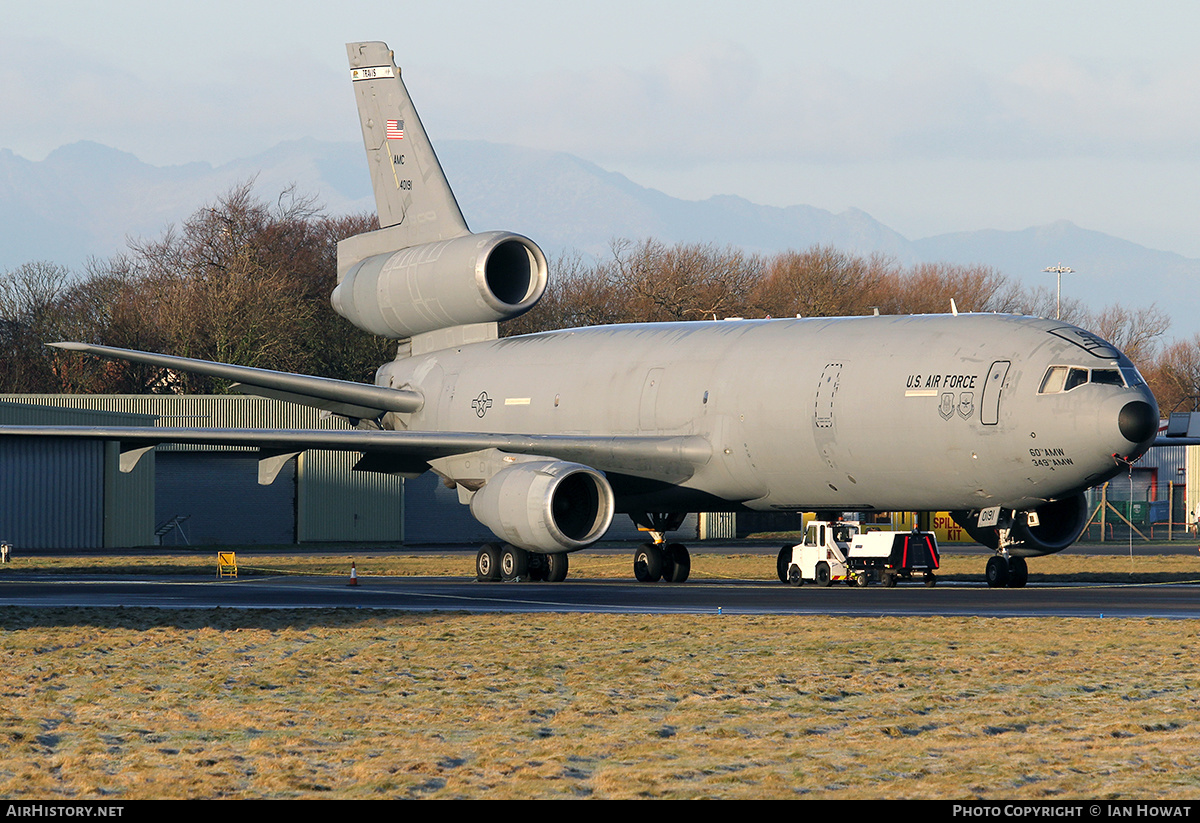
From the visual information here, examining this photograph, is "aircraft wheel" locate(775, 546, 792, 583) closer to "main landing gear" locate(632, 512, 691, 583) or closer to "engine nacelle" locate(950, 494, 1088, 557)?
"main landing gear" locate(632, 512, 691, 583)

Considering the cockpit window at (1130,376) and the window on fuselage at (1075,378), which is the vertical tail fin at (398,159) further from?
the cockpit window at (1130,376)

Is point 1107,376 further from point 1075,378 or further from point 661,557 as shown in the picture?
point 661,557

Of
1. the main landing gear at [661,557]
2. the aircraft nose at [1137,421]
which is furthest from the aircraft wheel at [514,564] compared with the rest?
the aircraft nose at [1137,421]

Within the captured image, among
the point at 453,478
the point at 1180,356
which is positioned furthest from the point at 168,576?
the point at 1180,356

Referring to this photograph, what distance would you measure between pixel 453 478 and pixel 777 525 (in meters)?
37.9

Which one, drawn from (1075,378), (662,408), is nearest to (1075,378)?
(1075,378)

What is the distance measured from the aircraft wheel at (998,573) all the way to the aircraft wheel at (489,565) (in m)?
8.42

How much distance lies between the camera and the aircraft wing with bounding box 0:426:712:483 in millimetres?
26188

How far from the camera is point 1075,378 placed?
22.4 m

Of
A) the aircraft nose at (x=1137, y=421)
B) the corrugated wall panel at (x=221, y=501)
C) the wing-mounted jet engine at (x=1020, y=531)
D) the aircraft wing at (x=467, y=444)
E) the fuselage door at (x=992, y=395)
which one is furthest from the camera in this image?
the corrugated wall panel at (x=221, y=501)

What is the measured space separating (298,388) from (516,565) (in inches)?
237

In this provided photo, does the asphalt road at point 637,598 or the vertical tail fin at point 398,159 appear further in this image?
the vertical tail fin at point 398,159

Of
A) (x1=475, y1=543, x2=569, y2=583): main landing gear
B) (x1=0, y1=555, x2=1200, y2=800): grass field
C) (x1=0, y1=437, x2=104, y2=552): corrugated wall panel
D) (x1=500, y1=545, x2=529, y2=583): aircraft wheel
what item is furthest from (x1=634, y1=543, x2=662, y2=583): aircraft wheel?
(x1=0, y1=437, x2=104, y2=552): corrugated wall panel

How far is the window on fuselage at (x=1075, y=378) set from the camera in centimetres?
2236
